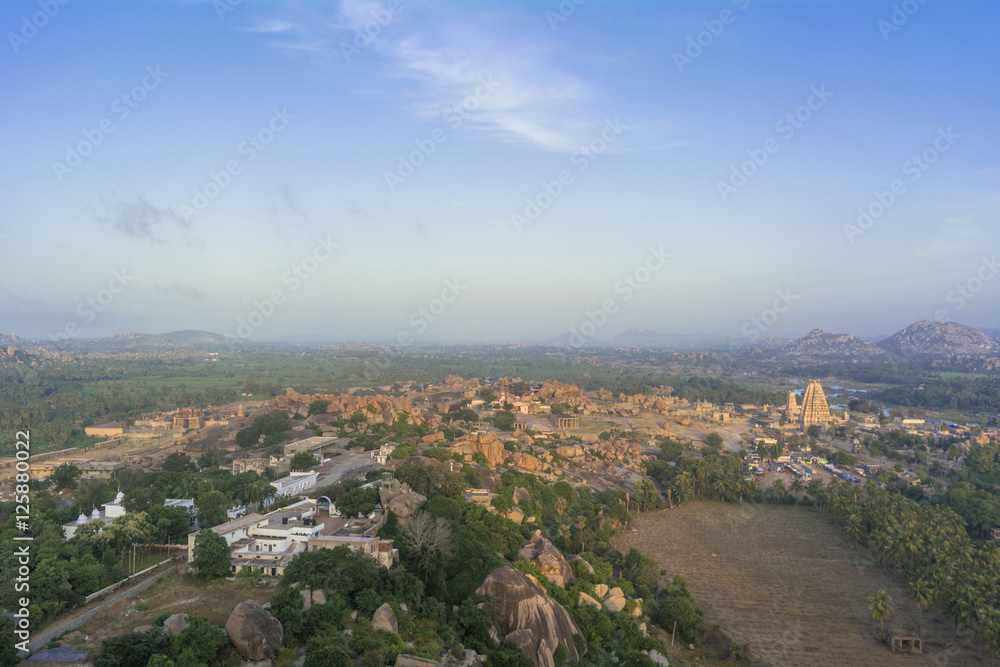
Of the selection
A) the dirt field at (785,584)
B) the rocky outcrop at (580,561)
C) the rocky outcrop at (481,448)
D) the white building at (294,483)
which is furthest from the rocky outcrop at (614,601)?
the rocky outcrop at (481,448)

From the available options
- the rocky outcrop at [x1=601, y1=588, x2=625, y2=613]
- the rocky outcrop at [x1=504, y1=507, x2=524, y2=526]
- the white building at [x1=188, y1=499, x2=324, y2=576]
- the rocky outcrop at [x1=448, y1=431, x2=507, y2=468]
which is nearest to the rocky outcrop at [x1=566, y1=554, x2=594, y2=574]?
the rocky outcrop at [x1=601, y1=588, x2=625, y2=613]

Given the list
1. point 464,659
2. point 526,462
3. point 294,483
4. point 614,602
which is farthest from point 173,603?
point 526,462

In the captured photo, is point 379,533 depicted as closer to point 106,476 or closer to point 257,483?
point 257,483

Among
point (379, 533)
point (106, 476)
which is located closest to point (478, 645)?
point (379, 533)

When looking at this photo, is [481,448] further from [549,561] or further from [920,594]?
[920,594]

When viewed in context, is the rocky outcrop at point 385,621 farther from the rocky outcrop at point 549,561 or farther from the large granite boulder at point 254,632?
the rocky outcrop at point 549,561

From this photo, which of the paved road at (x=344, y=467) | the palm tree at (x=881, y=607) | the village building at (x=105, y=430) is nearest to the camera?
the palm tree at (x=881, y=607)

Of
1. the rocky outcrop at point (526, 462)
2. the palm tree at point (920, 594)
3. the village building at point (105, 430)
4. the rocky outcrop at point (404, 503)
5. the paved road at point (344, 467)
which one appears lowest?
the palm tree at point (920, 594)
